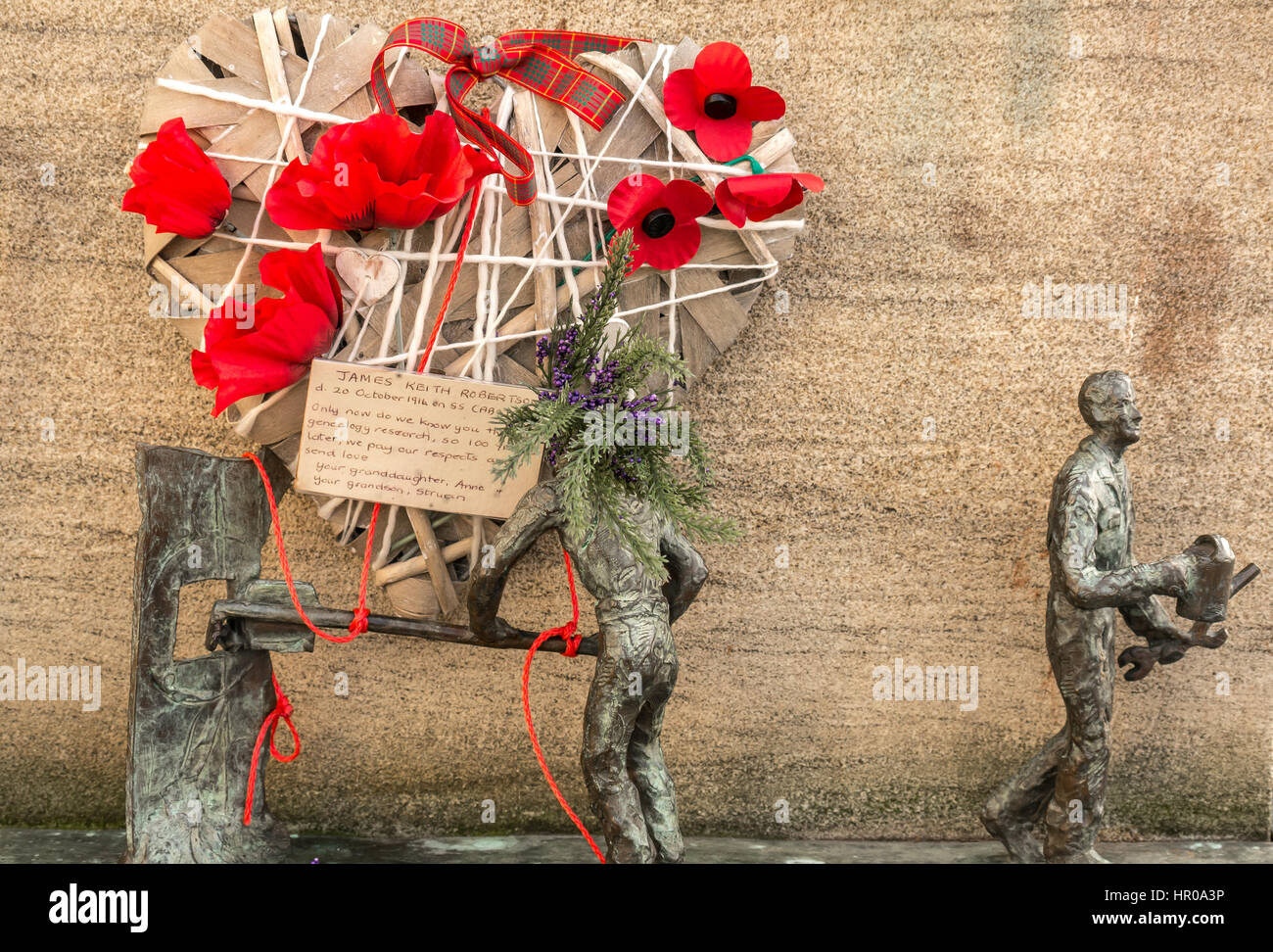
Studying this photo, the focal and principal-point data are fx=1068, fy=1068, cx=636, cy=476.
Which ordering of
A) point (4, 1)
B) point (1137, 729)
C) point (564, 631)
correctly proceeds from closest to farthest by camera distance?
point (564, 631)
point (4, 1)
point (1137, 729)

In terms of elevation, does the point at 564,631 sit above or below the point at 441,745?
above

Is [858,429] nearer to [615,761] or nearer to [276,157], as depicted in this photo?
[615,761]

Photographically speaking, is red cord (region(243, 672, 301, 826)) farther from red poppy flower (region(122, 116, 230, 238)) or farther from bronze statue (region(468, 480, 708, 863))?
red poppy flower (region(122, 116, 230, 238))

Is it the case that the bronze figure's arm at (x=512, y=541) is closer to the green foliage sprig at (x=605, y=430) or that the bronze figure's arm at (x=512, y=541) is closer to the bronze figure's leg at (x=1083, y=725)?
the green foliage sprig at (x=605, y=430)

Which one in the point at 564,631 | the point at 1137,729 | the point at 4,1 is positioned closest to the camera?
the point at 564,631

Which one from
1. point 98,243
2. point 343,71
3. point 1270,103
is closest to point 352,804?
point 98,243

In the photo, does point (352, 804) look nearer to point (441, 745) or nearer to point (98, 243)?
point (441, 745)

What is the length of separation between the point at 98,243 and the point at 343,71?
56cm

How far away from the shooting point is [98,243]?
1.78 m

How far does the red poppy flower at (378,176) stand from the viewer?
4.82 ft

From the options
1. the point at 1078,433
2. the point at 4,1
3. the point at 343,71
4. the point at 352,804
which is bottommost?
the point at 352,804

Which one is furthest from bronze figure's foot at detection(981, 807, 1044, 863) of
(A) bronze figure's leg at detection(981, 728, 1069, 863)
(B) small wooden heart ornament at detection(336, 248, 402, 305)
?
(B) small wooden heart ornament at detection(336, 248, 402, 305)

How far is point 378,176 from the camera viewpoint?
1.47 metres

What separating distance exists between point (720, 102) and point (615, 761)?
0.97m
